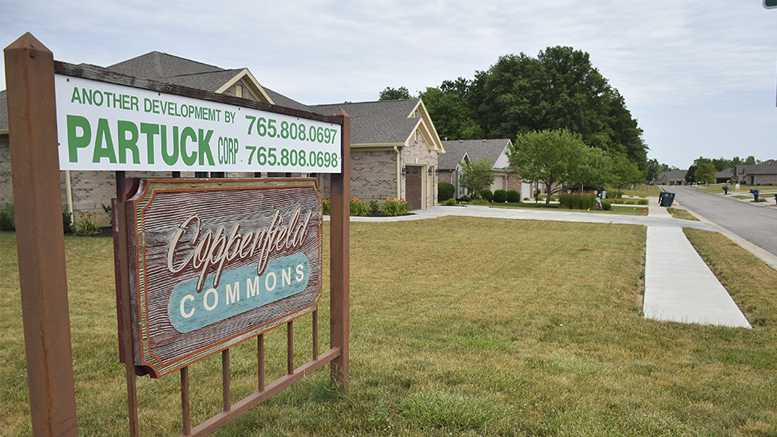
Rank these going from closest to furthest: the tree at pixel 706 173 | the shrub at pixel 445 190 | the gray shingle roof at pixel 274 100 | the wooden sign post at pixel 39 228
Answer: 1. the wooden sign post at pixel 39 228
2. the gray shingle roof at pixel 274 100
3. the shrub at pixel 445 190
4. the tree at pixel 706 173

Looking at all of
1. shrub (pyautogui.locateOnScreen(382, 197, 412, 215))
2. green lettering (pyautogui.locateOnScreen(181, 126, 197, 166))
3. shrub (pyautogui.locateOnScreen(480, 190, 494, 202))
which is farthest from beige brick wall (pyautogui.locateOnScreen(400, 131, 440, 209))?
green lettering (pyautogui.locateOnScreen(181, 126, 197, 166))

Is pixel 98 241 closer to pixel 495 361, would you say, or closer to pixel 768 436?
pixel 495 361

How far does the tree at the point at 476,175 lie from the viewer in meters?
35.8

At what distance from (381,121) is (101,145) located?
25544mm

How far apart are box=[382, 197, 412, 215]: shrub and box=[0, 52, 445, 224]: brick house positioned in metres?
1.10

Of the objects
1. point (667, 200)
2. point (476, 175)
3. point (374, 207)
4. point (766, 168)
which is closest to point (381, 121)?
point (374, 207)

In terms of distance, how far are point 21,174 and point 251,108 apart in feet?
4.52

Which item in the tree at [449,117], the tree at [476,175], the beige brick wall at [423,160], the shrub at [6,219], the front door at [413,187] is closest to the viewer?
the shrub at [6,219]

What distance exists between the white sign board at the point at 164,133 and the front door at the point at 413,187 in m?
23.7

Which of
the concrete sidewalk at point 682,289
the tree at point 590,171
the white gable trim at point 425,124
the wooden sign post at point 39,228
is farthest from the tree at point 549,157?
the wooden sign post at point 39,228

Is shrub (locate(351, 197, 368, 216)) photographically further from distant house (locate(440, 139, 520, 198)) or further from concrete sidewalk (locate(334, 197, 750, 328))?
distant house (locate(440, 139, 520, 198))

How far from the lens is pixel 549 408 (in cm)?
368

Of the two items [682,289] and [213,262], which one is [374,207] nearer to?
[682,289]

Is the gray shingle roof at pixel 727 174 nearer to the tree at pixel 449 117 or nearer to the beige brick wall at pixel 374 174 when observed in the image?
the tree at pixel 449 117
